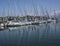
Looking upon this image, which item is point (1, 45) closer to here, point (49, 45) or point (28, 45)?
point (28, 45)

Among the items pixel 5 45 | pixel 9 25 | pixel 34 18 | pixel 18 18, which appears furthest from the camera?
pixel 34 18

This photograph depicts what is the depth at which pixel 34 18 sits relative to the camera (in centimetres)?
8938

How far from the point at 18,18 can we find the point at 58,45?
62513mm

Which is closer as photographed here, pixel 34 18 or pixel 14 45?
pixel 14 45

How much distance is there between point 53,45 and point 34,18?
69.4 m

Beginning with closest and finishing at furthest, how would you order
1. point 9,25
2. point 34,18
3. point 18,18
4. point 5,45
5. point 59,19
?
point 5,45 < point 9,25 < point 18,18 < point 34,18 < point 59,19

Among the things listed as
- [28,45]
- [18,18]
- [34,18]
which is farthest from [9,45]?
[34,18]

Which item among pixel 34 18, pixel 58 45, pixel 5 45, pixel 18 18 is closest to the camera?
pixel 58 45

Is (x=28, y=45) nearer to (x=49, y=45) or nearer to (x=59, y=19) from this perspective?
(x=49, y=45)

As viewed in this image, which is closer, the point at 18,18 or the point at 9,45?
the point at 9,45

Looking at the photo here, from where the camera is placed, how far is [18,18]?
268 feet

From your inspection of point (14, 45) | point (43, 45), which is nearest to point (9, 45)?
point (14, 45)

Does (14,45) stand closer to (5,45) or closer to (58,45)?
(5,45)

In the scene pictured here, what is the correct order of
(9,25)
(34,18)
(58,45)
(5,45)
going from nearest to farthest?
(58,45), (5,45), (9,25), (34,18)
